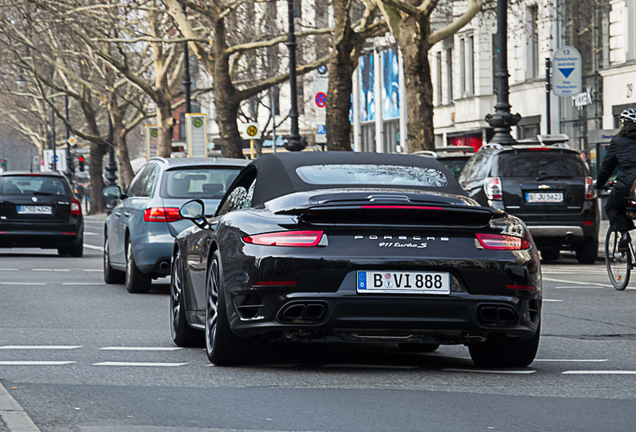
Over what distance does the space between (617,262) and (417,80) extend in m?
17.4

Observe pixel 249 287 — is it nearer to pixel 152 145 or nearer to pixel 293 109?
pixel 293 109

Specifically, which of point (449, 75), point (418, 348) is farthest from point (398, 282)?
point (449, 75)

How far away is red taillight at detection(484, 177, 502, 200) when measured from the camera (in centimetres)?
2120

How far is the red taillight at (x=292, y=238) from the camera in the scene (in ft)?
26.6

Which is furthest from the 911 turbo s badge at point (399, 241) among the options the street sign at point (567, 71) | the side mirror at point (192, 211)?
the street sign at point (567, 71)

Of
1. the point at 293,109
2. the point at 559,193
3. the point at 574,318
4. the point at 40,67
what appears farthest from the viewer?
the point at 40,67

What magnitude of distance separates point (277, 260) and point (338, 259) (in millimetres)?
343

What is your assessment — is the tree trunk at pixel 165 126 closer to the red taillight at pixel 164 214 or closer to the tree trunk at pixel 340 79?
the tree trunk at pixel 340 79

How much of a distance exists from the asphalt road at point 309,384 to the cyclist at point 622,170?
299cm

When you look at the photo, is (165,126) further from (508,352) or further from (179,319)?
(508,352)

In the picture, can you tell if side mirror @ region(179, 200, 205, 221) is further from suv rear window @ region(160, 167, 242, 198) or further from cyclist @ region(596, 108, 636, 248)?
cyclist @ region(596, 108, 636, 248)

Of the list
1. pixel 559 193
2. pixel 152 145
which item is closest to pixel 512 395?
pixel 559 193

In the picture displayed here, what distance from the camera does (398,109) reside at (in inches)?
2621

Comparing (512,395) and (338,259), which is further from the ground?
(338,259)
